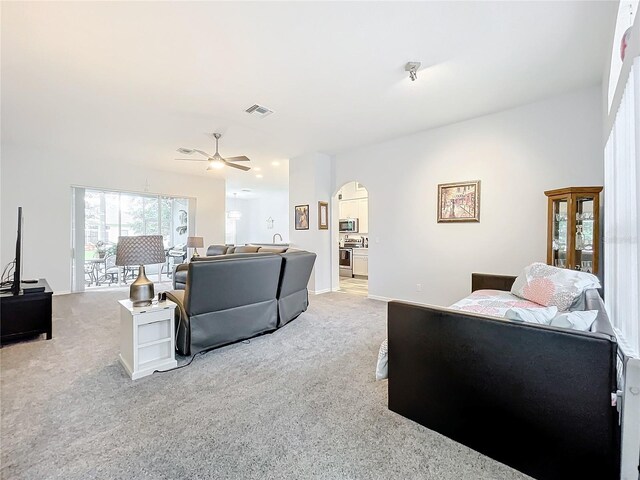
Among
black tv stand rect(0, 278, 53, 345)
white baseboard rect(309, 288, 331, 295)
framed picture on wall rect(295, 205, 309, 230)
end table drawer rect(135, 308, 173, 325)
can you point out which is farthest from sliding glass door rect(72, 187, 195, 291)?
end table drawer rect(135, 308, 173, 325)

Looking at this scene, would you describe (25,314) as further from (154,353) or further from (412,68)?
(412,68)

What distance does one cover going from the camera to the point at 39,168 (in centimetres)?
548

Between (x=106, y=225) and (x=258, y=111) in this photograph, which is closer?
(x=258, y=111)

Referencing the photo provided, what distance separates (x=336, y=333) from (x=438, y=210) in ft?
8.16

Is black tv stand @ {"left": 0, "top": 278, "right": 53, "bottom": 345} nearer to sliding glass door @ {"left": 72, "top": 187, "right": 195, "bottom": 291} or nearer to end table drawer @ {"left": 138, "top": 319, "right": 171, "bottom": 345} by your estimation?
end table drawer @ {"left": 138, "top": 319, "right": 171, "bottom": 345}

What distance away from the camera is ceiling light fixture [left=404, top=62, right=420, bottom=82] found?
8.90 ft

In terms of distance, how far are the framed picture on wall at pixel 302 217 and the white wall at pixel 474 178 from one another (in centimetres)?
123

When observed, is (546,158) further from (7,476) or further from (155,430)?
(7,476)

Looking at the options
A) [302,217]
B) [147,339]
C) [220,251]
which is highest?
[302,217]

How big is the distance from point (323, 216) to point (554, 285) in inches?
161

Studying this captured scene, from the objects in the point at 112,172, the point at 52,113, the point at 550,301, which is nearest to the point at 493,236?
the point at 550,301

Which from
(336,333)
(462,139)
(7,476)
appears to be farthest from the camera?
(462,139)

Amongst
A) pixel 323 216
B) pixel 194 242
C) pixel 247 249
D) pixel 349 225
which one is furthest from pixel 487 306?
pixel 194 242

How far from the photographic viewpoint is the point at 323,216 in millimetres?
5953
